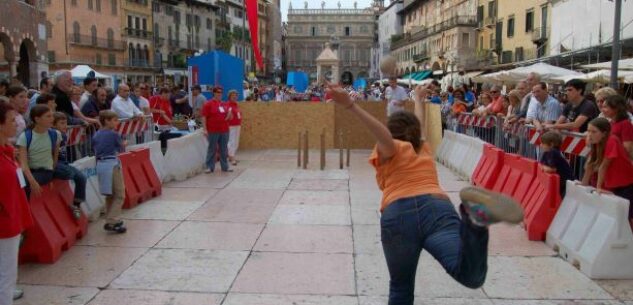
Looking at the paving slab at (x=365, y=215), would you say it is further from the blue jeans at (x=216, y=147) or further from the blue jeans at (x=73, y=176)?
the blue jeans at (x=216, y=147)

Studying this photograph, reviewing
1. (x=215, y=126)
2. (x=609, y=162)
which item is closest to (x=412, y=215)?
(x=609, y=162)

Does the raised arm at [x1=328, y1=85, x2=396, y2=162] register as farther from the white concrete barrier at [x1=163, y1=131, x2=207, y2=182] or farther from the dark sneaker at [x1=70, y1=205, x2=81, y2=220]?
the white concrete barrier at [x1=163, y1=131, x2=207, y2=182]

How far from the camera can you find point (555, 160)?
6.45 m

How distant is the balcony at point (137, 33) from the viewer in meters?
60.8

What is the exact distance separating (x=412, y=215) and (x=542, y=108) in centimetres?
613

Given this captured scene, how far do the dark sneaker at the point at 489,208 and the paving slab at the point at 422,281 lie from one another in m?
2.09

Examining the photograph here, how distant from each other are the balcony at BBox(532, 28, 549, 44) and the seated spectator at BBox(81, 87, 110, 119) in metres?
29.8

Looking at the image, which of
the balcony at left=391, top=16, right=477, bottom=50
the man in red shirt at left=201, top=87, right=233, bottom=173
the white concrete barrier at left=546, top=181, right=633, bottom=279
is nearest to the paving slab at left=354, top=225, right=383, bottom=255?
the white concrete barrier at left=546, top=181, right=633, bottom=279

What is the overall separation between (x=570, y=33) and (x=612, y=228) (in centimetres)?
2537

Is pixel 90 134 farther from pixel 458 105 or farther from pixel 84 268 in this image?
pixel 458 105

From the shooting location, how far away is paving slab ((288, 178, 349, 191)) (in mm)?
9922

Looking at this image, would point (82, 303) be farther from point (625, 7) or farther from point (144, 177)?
point (625, 7)

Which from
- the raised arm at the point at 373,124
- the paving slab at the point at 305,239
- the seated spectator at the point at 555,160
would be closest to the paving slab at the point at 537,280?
the seated spectator at the point at 555,160

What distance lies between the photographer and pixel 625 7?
22.5 meters
